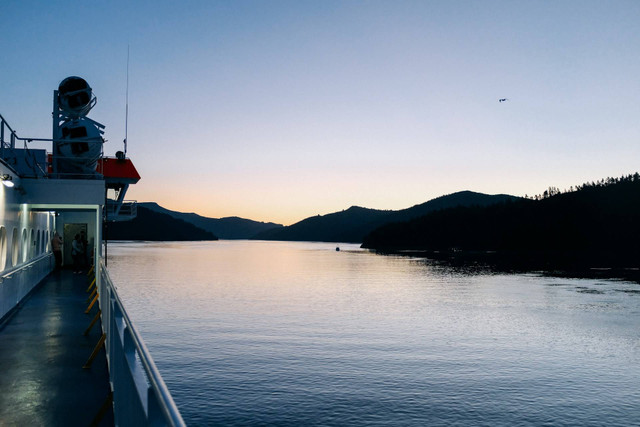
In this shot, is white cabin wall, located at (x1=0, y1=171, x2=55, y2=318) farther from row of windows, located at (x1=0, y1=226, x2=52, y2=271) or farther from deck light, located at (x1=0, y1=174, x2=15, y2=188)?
deck light, located at (x1=0, y1=174, x2=15, y2=188)

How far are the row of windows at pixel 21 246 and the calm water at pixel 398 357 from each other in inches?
295

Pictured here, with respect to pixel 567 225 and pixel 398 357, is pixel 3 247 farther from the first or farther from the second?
pixel 567 225

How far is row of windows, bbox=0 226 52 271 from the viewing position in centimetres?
1470

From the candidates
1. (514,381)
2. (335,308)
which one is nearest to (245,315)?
(335,308)

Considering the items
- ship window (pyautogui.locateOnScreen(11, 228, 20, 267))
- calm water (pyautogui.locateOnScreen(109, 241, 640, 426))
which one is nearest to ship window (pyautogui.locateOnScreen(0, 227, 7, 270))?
ship window (pyautogui.locateOnScreen(11, 228, 20, 267))

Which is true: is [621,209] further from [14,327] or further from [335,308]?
[14,327]

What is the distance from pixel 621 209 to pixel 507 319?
146 metres

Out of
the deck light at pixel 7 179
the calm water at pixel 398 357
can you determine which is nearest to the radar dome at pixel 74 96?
the deck light at pixel 7 179

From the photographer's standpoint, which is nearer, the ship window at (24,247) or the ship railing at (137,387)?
the ship railing at (137,387)

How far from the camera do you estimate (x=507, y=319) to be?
43.3m

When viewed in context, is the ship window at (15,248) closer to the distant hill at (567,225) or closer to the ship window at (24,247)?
the ship window at (24,247)

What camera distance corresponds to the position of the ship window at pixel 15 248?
52.6 feet

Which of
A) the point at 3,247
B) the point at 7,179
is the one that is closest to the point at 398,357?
the point at 3,247

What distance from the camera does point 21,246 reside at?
1769cm
